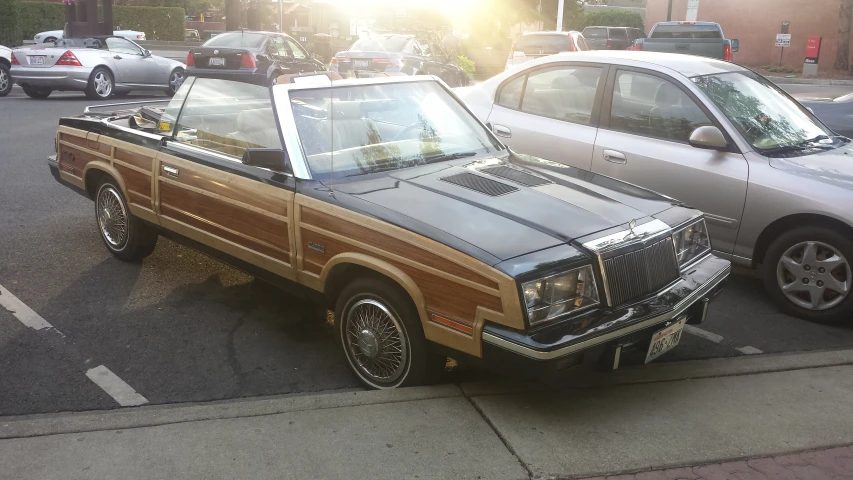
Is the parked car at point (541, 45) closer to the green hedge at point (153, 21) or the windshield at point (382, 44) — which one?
the windshield at point (382, 44)

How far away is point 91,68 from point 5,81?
6.59 ft

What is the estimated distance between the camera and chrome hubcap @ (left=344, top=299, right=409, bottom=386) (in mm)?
4113

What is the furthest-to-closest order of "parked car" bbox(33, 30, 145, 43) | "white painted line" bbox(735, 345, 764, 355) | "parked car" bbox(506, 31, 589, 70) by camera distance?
"parked car" bbox(33, 30, 145, 43) → "parked car" bbox(506, 31, 589, 70) → "white painted line" bbox(735, 345, 764, 355)

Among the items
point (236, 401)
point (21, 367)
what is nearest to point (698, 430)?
point (236, 401)

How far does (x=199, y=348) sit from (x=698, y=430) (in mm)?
2894

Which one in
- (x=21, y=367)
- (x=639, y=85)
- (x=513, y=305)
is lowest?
(x=21, y=367)

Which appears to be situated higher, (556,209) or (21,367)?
(556,209)

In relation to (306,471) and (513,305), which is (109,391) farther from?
(513,305)

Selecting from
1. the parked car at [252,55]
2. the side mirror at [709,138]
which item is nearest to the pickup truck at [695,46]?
the parked car at [252,55]

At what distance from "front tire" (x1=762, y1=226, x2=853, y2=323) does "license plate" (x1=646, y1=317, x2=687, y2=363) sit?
5.38 ft

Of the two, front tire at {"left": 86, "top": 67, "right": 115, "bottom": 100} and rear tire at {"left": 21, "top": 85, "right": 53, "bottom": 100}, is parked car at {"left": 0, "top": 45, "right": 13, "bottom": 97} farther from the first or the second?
front tire at {"left": 86, "top": 67, "right": 115, "bottom": 100}

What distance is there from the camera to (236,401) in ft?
13.8

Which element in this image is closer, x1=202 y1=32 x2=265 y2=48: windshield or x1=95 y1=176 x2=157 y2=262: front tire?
x1=95 y1=176 x2=157 y2=262: front tire

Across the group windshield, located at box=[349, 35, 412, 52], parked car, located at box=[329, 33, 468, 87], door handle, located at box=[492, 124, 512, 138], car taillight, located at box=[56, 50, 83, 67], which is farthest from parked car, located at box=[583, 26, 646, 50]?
door handle, located at box=[492, 124, 512, 138]
